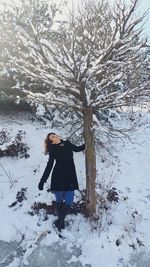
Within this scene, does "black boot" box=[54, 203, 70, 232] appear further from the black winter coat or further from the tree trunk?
the tree trunk

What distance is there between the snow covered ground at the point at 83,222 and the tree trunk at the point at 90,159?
1.21 ft

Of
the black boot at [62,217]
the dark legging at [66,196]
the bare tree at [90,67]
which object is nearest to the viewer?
the bare tree at [90,67]

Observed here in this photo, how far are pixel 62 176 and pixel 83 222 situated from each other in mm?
1057

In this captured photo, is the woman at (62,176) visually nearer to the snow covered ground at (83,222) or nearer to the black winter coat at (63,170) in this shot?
the black winter coat at (63,170)

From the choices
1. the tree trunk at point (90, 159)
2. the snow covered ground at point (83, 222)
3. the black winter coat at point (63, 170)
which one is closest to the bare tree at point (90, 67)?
the tree trunk at point (90, 159)

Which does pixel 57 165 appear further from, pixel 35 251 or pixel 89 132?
pixel 35 251

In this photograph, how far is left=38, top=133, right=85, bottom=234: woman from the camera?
6020 millimetres

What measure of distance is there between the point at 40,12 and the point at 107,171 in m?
5.38

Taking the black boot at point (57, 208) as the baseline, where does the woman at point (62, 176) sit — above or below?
above

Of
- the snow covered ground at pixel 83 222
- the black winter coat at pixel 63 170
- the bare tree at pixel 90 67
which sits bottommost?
the snow covered ground at pixel 83 222

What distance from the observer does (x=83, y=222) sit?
6.28 meters

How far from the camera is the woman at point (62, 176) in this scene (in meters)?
6.02

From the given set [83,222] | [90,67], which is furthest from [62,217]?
[90,67]

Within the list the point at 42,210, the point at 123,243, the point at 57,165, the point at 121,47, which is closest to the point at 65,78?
the point at 121,47
